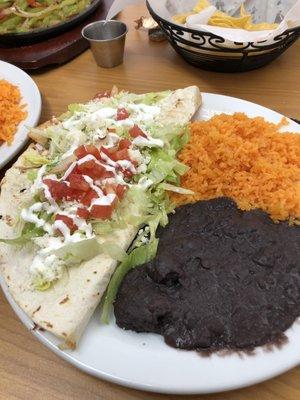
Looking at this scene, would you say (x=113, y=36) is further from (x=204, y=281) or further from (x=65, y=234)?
(x=204, y=281)

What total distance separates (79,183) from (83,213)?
0.41ft

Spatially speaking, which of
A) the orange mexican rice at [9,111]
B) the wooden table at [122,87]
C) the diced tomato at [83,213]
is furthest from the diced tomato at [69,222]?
the orange mexican rice at [9,111]

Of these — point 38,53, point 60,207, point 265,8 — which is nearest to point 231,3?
point 265,8

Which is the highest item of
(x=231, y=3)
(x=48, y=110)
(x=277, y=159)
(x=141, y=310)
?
(x=231, y=3)

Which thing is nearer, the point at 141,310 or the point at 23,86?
the point at 141,310

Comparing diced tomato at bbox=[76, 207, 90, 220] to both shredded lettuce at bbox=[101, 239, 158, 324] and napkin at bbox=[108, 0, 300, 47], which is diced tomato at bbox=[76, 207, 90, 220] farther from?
napkin at bbox=[108, 0, 300, 47]

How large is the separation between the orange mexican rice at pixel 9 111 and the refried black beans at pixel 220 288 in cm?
109

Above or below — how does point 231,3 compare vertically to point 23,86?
above

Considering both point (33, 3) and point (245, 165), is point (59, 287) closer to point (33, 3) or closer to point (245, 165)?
point (245, 165)

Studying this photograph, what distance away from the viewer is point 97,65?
9.04 ft

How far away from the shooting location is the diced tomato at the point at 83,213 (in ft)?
4.76

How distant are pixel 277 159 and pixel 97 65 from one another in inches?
63.9

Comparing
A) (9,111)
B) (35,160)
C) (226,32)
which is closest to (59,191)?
(35,160)

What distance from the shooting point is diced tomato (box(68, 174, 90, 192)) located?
1.50 meters
